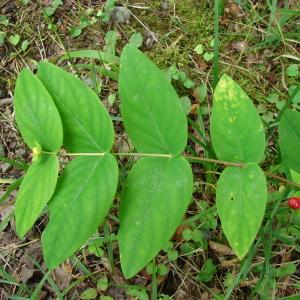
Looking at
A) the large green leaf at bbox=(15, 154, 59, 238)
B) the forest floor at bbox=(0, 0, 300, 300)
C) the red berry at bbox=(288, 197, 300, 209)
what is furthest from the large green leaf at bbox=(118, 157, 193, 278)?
the forest floor at bbox=(0, 0, 300, 300)

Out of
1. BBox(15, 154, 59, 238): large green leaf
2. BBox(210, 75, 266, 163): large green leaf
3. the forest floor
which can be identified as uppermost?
BBox(210, 75, 266, 163): large green leaf

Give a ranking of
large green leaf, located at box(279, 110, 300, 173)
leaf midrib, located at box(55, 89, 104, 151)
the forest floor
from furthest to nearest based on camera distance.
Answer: the forest floor
large green leaf, located at box(279, 110, 300, 173)
leaf midrib, located at box(55, 89, 104, 151)

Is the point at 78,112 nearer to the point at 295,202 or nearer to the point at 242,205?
the point at 242,205

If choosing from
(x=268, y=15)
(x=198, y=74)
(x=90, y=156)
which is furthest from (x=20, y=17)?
(x=90, y=156)

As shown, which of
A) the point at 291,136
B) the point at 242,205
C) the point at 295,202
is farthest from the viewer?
the point at 291,136

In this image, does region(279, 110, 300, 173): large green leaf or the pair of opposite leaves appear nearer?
the pair of opposite leaves

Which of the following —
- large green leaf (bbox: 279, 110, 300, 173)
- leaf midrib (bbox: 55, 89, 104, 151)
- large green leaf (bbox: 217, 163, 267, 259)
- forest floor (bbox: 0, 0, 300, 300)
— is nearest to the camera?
large green leaf (bbox: 217, 163, 267, 259)

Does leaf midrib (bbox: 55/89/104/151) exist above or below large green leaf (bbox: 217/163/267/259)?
above

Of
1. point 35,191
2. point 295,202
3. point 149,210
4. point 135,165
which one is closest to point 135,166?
point 135,165

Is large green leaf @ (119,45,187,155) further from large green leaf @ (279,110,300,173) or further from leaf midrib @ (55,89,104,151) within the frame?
large green leaf @ (279,110,300,173)
